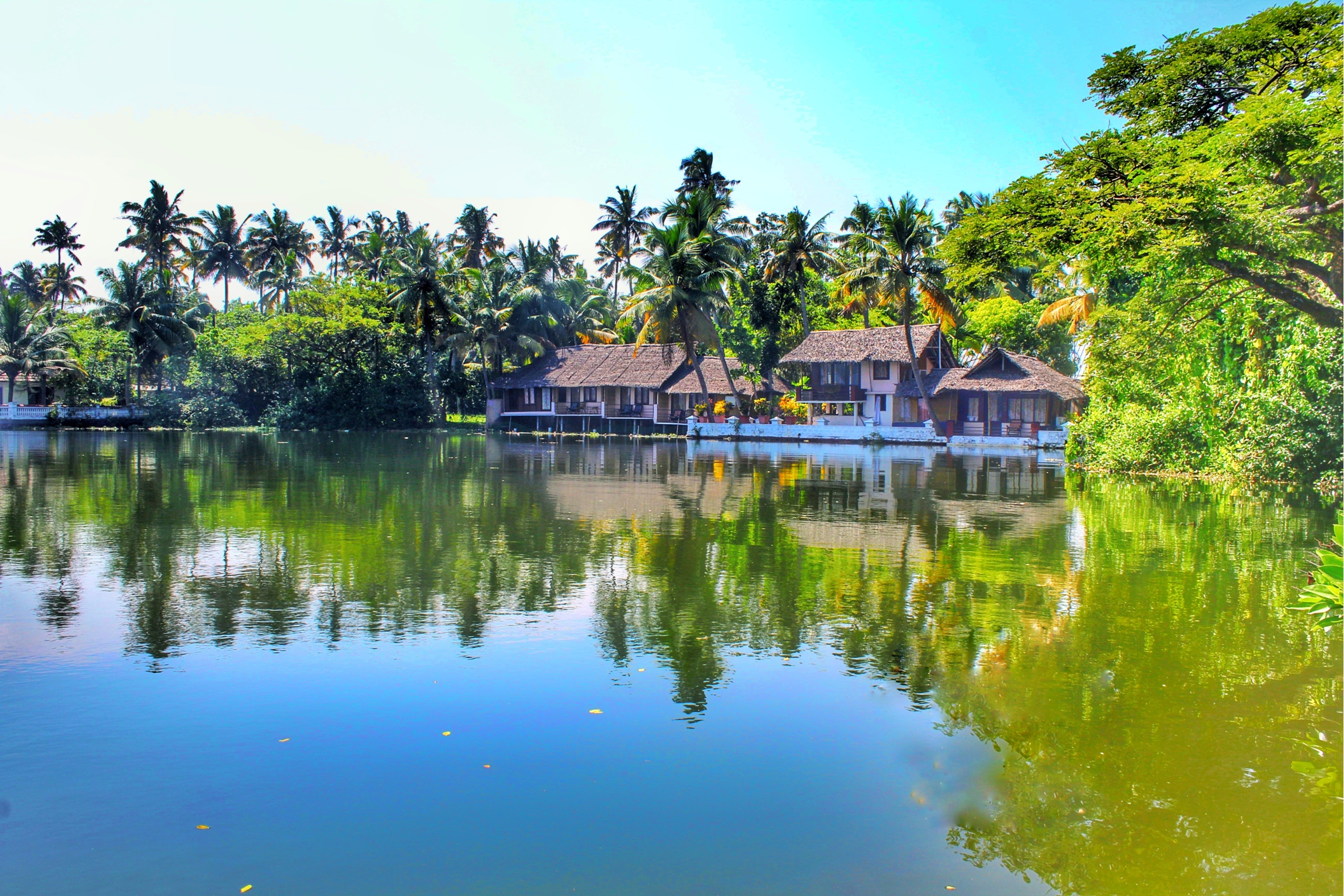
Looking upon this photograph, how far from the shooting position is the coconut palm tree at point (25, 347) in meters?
59.2

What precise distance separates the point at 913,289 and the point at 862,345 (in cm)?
424

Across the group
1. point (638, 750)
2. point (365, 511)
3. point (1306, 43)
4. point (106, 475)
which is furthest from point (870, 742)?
point (106, 475)

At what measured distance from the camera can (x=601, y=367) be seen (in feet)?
203

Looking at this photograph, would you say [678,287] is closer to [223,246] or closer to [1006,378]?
[1006,378]

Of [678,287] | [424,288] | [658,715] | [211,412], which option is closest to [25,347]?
[211,412]

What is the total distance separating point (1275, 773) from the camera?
18.8ft

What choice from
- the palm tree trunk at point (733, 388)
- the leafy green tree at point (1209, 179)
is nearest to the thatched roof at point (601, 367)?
the palm tree trunk at point (733, 388)

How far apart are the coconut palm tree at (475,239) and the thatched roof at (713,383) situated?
68.3 ft

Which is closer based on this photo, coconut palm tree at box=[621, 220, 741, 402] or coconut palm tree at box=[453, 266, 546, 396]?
coconut palm tree at box=[621, 220, 741, 402]

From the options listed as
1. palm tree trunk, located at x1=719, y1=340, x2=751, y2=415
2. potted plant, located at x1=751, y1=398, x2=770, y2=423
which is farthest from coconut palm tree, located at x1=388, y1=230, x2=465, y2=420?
potted plant, located at x1=751, y1=398, x2=770, y2=423

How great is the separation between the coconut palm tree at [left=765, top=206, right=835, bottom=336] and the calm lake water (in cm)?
4359

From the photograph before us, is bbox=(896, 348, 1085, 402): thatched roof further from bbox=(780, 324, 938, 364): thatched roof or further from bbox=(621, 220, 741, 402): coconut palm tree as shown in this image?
bbox=(621, 220, 741, 402): coconut palm tree

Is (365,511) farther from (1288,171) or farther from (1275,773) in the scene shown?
(1288,171)

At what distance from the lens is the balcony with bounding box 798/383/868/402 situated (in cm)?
5672
